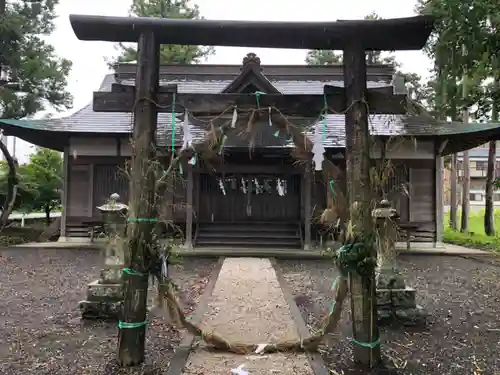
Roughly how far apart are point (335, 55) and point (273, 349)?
1146 inches

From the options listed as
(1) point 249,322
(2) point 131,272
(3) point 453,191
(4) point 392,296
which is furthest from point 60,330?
(3) point 453,191

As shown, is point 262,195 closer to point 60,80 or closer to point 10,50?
point 60,80

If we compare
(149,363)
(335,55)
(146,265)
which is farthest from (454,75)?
(335,55)

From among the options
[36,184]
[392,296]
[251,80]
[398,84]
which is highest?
[398,84]

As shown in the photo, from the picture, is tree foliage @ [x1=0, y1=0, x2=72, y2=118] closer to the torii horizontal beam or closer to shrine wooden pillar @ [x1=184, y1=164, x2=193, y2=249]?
shrine wooden pillar @ [x1=184, y1=164, x2=193, y2=249]

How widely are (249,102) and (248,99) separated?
32mm

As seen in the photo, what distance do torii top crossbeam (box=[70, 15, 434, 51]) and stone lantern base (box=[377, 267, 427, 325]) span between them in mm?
2672

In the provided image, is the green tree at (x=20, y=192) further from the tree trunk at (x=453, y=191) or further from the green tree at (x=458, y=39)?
the tree trunk at (x=453, y=191)

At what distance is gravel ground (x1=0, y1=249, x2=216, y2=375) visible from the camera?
11.2 feet

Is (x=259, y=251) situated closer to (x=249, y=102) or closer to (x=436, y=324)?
(x=436, y=324)

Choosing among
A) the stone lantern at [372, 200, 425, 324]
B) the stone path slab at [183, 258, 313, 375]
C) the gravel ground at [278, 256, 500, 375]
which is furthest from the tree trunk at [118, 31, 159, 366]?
the stone lantern at [372, 200, 425, 324]

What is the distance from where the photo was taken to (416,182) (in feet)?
39.3

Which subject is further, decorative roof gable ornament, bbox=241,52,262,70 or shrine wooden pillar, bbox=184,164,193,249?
decorative roof gable ornament, bbox=241,52,262,70

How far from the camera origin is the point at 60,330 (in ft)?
14.3
